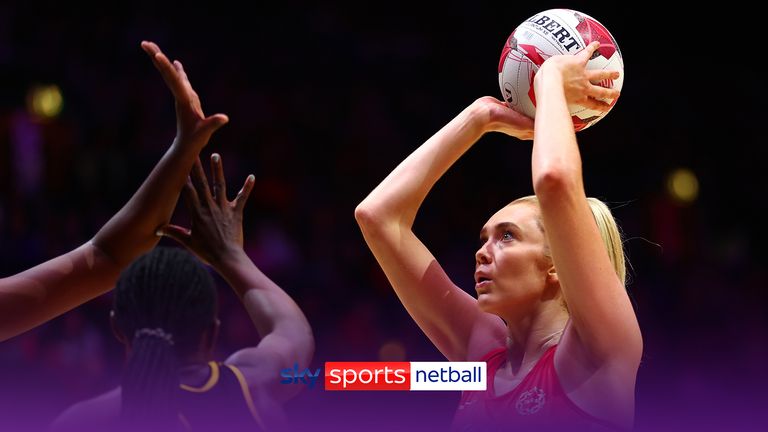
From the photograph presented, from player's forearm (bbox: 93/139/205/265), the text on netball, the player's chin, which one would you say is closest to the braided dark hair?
player's forearm (bbox: 93/139/205/265)

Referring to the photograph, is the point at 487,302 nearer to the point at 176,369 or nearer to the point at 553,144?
the point at 553,144

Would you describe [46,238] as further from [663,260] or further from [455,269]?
[663,260]

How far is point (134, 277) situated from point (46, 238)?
14.6 ft

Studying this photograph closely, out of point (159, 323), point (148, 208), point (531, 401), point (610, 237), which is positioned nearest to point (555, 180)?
point (610, 237)

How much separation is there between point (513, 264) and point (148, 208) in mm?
1127

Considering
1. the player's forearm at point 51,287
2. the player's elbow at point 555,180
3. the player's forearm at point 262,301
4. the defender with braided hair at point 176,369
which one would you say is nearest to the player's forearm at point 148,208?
the player's forearm at point 51,287

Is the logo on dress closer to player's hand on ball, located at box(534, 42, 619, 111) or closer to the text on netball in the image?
player's hand on ball, located at box(534, 42, 619, 111)

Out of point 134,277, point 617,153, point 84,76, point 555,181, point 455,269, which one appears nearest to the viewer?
point 134,277

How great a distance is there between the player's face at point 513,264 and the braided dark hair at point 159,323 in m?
1.06

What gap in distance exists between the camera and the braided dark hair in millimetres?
2021

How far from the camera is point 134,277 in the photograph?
84.6 inches

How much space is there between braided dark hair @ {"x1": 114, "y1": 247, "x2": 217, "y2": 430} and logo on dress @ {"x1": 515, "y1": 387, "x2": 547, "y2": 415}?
100cm

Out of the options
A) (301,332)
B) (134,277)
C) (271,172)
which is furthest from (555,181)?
(271,172)

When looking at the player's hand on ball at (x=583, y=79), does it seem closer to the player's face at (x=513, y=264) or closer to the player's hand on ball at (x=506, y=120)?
the player's hand on ball at (x=506, y=120)
